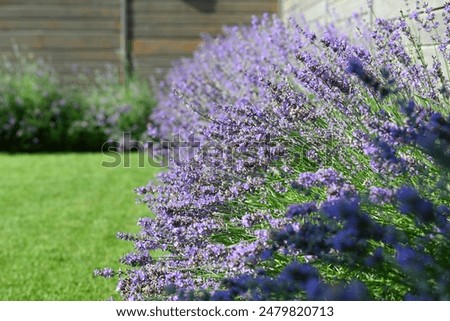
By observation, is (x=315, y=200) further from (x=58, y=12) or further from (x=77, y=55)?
(x=58, y=12)

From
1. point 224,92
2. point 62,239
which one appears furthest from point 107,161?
point 224,92

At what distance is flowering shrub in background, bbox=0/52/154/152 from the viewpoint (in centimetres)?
961

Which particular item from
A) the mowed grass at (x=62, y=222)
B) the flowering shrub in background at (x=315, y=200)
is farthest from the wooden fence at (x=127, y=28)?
the flowering shrub in background at (x=315, y=200)

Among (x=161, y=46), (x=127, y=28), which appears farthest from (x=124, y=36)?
(x=161, y=46)

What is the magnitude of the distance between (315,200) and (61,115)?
8.10 meters

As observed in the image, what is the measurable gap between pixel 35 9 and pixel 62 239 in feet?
21.7

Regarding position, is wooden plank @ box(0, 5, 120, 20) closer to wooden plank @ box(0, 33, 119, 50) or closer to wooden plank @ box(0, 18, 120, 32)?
wooden plank @ box(0, 18, 120, 32)

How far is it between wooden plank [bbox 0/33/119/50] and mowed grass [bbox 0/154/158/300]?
2.48m

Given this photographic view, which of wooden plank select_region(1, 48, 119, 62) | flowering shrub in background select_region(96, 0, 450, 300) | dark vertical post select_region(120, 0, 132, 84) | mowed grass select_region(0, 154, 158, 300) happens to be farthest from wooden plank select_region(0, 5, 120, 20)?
flowering shrub in background select_region(96, 0, 450, 300)

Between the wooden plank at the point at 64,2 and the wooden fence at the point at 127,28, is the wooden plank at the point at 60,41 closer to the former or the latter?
A: the wooden fence at the point at 127,28

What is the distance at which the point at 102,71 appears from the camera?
35.2 ft

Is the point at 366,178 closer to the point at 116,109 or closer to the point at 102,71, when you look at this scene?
the point at 116,109

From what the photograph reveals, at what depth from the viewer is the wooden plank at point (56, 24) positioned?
35.2ft

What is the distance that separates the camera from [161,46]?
1072cm
